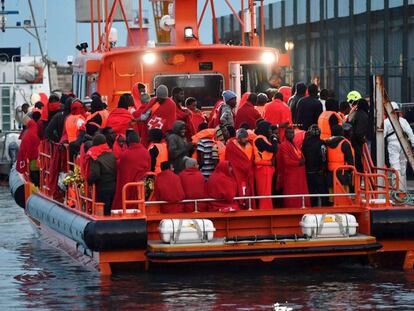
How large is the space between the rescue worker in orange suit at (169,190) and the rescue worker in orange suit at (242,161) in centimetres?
74

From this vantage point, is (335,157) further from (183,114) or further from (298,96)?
(298,96)

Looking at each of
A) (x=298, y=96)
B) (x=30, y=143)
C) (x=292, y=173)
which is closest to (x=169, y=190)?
(x=292, y=173)

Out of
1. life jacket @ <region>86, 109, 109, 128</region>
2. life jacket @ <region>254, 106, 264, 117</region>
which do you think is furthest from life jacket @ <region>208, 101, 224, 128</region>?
life jacket @ <region>86, 109, 109, 128</region>

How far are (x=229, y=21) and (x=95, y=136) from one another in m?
37.3

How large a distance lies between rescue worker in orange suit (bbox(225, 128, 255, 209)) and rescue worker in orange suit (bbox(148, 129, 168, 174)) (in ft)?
2.43

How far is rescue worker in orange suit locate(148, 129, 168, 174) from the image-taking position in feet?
61.2

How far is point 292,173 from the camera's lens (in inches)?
733

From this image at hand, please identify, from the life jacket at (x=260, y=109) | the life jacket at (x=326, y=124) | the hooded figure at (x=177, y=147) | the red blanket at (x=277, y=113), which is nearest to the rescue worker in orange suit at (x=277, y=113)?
the red blanket at (x=277, y=113)

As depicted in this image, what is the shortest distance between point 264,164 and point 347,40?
25.7m

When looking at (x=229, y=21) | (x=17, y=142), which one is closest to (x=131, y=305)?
(x=17, y=142)

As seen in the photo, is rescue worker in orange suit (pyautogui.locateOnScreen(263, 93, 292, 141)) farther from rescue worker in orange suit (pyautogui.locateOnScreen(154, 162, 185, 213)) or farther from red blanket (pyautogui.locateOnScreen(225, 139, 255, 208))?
rescue worker in orange suit (pyautogui.locateOnScreen(154, 162, 185, 213))

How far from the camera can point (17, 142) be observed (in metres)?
36.4

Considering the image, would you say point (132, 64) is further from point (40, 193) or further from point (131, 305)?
point (131, 305)

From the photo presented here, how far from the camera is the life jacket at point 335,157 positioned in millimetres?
18703
